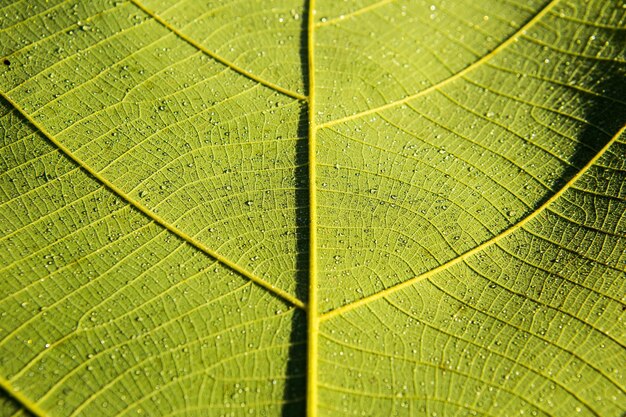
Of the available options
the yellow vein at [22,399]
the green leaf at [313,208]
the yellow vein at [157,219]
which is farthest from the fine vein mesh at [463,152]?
the yellow vein at [22,399]

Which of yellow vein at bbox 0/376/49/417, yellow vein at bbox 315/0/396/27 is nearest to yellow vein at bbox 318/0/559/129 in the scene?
yellow vein at bbox 315/0/396/27

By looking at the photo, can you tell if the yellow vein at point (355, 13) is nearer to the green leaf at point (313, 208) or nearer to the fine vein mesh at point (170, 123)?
the green leaf at point (313, 208)

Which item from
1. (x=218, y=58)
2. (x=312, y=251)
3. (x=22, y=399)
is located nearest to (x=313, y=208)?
(x=312, y=251)

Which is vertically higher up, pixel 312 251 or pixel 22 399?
pixel 312 251

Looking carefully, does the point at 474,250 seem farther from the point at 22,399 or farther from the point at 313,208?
the point at 22,399

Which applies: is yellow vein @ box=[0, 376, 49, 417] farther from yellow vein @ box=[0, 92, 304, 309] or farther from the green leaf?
yellow vein @ box=[0, 92, 304, 309]

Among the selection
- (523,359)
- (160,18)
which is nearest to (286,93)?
(160,18)

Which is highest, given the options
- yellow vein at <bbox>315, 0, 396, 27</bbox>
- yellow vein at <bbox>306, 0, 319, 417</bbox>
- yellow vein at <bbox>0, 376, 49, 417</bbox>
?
yellow vein at <bbox>315, 0, 396, 27</bbox>
